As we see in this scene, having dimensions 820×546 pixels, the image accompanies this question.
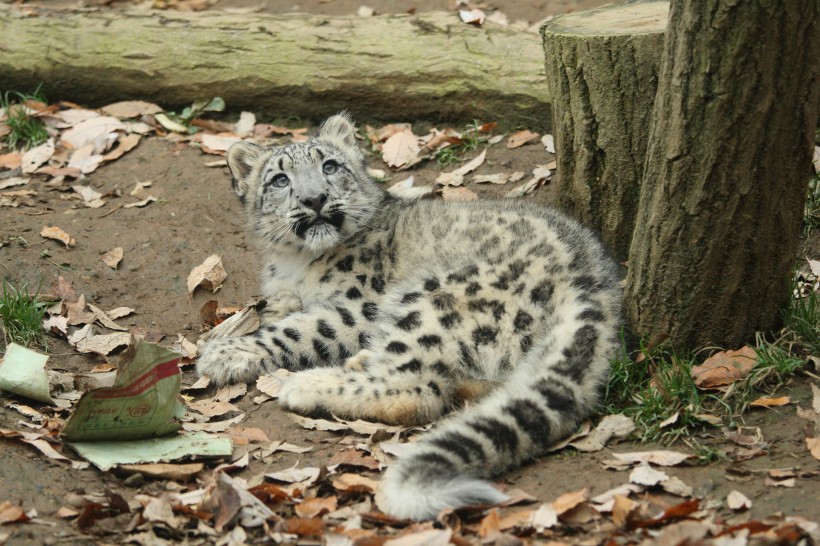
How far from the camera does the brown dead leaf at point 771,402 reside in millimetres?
5309

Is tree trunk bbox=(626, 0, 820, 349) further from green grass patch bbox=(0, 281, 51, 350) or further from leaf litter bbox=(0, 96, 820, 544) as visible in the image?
green grass patch bbox=(0, 281, 51, 350)

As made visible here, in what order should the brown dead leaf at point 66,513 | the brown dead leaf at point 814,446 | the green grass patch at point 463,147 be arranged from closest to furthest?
1. the brown dead leaf at point 66,513
2. the brown dead leaf at point 814,446
3. the green grass patch at point 463,147

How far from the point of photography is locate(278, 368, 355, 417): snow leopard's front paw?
5941 millimetres

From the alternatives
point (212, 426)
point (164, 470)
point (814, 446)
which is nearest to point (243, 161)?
point (212, 426)

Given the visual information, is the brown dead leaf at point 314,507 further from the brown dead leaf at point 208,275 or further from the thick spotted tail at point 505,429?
the brown dead leaf at point 208,275

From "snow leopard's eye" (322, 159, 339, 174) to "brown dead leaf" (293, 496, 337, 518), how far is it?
10.0 feet

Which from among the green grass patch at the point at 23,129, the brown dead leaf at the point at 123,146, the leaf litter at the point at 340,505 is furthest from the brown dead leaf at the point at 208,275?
the green grass patch at the point at 23,129

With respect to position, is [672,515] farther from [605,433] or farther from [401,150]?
[401,150]

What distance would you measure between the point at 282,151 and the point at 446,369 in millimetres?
2397

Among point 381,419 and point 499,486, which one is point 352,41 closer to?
point 381,419

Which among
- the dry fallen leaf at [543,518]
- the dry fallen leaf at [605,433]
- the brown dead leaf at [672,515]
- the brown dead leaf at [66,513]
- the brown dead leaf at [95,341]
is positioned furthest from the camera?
the brown dead leaf at [95,341]

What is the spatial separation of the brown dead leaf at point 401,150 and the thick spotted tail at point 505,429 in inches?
154

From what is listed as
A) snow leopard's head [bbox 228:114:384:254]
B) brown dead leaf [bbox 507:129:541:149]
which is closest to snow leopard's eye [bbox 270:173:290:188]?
→ snow leopard's head [bbox 228:114:384:254]

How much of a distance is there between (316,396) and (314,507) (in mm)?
1254
